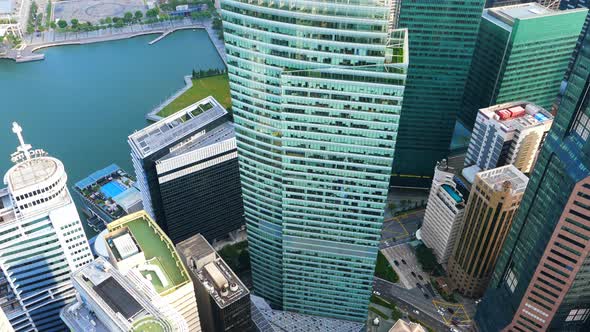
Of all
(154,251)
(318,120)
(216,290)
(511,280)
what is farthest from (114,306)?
(511,280)

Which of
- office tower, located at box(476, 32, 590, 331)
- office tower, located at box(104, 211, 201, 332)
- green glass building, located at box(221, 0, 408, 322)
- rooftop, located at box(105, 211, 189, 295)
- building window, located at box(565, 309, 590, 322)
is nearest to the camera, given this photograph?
green glass building, located at box(221, 0, 408, 322)

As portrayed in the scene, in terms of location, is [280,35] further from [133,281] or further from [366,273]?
[366,273]

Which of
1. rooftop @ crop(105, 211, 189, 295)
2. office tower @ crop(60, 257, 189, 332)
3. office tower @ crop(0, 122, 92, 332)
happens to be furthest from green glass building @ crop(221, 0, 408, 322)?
office tower @ crop(60, 257, 189, 332)

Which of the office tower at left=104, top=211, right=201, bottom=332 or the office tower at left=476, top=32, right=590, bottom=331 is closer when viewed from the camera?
the office tower at left=104, top=211, right=201, bottom=332

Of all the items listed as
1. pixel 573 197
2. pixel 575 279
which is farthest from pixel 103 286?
pixel 575 279

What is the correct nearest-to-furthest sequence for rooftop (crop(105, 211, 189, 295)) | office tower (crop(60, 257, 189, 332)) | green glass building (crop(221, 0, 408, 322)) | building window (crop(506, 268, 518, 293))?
office tower (crop(60, 257, 189, 332)), green glass building (crop(221, 0, 408, 322)), rooftop (crop(105, 211, 189, 295)), building window (crop(506, 268, 518, 293))

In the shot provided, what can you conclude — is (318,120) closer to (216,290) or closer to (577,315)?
(216,290)

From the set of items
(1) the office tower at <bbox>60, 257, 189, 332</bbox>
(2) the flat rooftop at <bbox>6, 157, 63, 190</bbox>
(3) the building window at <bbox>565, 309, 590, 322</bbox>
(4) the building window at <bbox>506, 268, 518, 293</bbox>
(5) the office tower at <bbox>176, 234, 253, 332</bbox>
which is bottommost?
(3) the building window at <bbox>565, 309, 590, 322</bbox>

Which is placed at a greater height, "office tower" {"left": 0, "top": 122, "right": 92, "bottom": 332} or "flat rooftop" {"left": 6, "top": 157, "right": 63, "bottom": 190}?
"flat rooftop" {"left": 6, "top": 157, "right": 63, "bottom": 190}

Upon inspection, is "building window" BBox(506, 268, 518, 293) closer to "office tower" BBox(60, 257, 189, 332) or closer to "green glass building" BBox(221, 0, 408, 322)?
"green glass building" BBox(221, 0, 408, 322)
